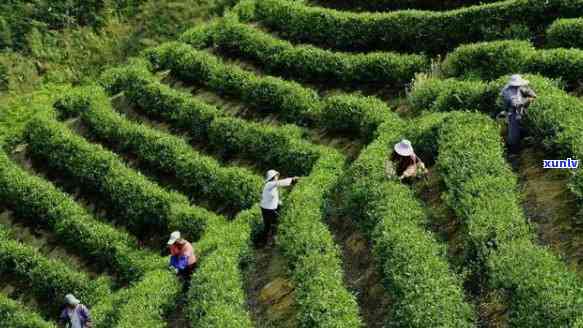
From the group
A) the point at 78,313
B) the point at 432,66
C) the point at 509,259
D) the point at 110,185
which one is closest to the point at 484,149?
the point at 509,259

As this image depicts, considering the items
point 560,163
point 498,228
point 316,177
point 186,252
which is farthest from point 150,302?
point 560,163

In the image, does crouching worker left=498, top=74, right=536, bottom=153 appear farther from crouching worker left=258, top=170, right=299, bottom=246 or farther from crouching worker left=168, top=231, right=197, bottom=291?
crouching worker left=168, top=231, right=197, bottom=291

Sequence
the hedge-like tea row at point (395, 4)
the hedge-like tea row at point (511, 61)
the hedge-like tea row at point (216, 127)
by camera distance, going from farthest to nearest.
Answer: the hedge-like tea row at point (395, 4) → the hedge-like tea row at point (216, 127) → the hedge-like tea row at point (511, 61)

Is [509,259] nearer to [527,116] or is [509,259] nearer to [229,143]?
[527,116]

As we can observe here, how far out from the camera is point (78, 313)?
1560 cm

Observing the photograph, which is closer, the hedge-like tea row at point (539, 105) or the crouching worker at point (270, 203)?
the hedge-like tea row at point (539, 105)

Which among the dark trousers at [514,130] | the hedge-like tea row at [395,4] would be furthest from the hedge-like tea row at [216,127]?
the hedge-like tea row at [395,4]

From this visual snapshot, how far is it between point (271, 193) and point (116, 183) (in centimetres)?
639

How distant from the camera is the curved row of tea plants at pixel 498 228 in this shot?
425 inches

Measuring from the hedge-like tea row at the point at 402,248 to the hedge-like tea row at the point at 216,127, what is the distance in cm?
259

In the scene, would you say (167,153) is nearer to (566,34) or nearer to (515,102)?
A: (515,102)

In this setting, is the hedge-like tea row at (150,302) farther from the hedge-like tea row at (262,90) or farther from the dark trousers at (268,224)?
the hedge-like tea row at (262,90)

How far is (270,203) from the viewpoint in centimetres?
1547

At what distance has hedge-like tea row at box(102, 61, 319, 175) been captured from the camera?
18.6 meters
